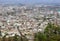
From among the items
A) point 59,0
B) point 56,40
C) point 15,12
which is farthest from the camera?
point 59,0

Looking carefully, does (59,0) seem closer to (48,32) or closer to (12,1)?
(12,1)

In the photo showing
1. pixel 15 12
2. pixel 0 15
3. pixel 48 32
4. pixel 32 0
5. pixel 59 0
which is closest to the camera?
pixel 48 32

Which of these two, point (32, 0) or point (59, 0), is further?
point (32, 0)

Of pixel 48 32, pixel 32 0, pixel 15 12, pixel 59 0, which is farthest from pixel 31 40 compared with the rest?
pixel 32 0

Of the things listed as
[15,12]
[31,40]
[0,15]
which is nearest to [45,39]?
[31,40]

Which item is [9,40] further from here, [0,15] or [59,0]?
[59,0]

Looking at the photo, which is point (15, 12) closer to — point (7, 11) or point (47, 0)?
point (7, 11)

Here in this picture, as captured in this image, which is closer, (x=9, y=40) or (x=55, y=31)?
(x=9, y=40)

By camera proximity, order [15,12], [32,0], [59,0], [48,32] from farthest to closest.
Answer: [32,0]
[59,0]
[15,12]
[48,32]

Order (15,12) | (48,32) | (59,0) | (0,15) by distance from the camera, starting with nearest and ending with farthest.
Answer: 1. (48,32)
2. (0,15)
3. (15,12)
4. (59,0)
